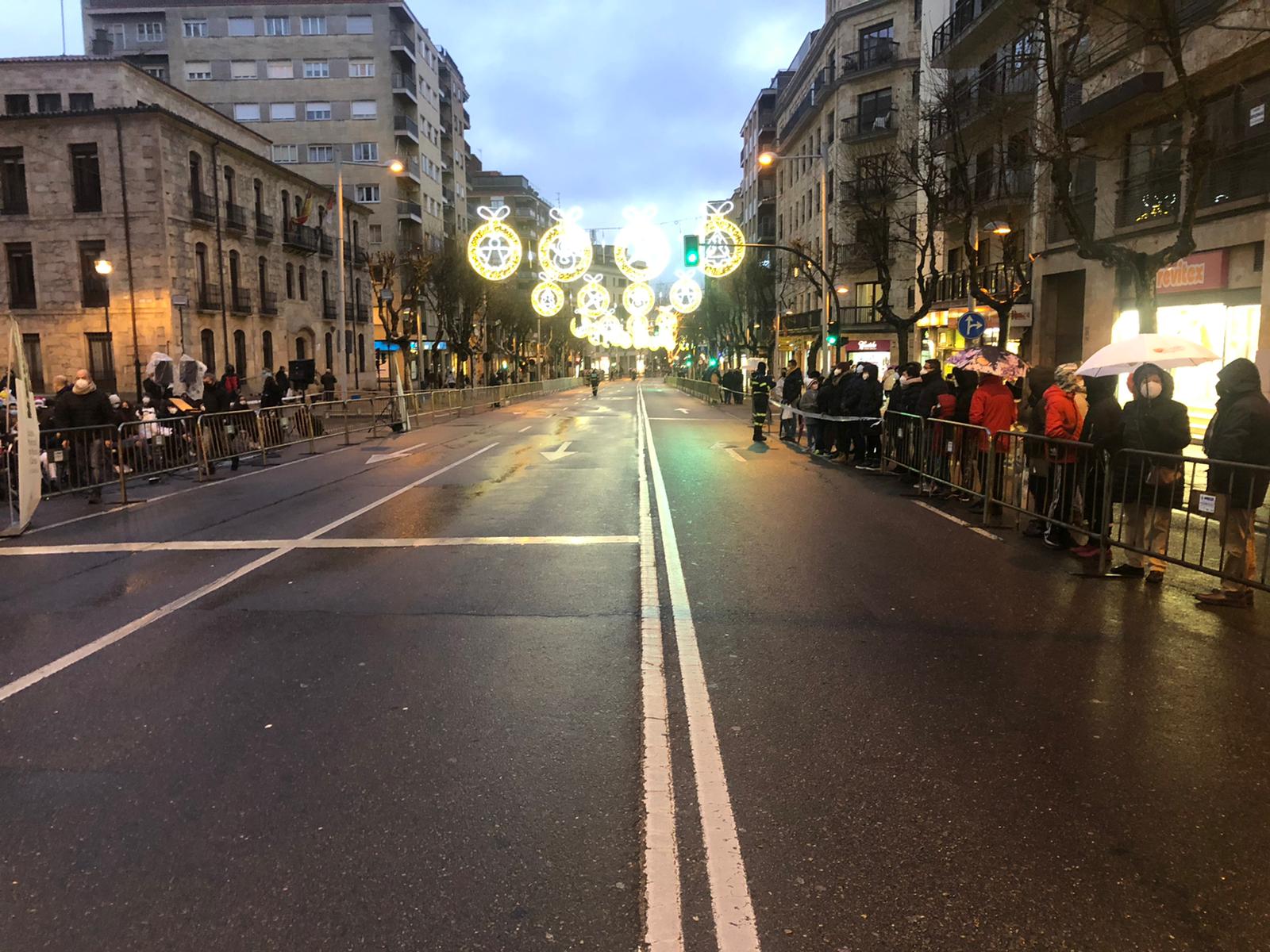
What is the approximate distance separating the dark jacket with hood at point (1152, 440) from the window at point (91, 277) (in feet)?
120

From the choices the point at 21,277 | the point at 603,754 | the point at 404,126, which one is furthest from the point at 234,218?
the point at 603,754

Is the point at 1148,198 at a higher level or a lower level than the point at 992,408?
higher

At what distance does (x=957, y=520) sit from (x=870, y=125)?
4333cm

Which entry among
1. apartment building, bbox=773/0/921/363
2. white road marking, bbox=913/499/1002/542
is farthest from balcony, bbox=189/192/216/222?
white road marking, bbox=913/499/1002/542

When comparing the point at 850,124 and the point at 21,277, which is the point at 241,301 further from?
the point at 850,124

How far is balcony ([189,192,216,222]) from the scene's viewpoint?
35.5 meters

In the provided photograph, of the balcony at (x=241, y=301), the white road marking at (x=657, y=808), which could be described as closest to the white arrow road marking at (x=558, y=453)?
the white road marking at (x=657, y=808)

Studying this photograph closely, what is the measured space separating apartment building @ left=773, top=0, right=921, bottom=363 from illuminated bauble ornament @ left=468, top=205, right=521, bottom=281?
24.6 metres

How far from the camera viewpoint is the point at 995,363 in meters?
11.1

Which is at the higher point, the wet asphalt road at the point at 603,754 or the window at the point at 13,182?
the window at the point at 13,182

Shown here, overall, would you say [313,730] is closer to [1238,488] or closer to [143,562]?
[143,562]

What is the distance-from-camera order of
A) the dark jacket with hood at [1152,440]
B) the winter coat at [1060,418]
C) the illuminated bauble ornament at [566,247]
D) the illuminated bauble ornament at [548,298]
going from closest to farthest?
the dark jacket with hood at [1152,440], the winter coat at [1060,418], the illuminated bauble ornament at [566,247], the illuminated bauble ornament at [548,298]

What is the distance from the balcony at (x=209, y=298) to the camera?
3556 centimetres

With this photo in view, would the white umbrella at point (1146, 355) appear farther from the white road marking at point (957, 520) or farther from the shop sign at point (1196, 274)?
the shop sign at point (1196, 274)
